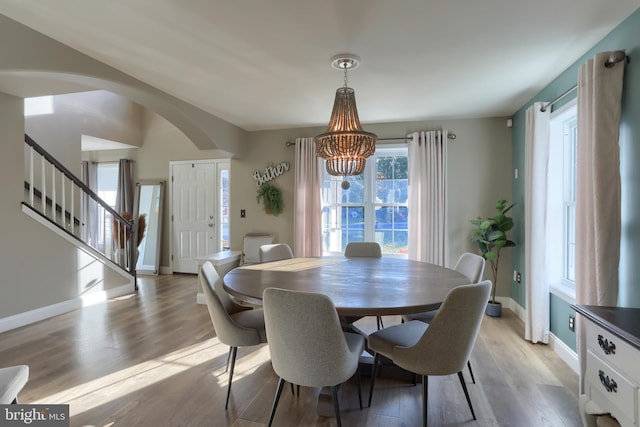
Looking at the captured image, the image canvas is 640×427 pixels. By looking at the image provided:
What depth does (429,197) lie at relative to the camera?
163 inches

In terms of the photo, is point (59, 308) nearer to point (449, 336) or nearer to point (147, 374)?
point (147, 374)

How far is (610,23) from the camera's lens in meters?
1.99

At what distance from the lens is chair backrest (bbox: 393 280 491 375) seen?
1555 mm

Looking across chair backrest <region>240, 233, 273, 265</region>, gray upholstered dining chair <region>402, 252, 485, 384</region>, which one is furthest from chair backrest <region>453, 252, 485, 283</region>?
chair backrest <region>240, 233, 273, 265</region>

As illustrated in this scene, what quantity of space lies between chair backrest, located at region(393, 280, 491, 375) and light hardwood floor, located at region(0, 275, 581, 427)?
475 millimetres

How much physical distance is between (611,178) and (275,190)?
3.69 metres

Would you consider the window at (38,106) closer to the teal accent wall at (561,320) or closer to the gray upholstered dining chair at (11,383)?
the gray upholstered dining chair at (11,383)

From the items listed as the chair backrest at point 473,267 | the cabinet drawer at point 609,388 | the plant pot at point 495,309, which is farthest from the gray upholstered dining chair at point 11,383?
the plant pot at point 495,309

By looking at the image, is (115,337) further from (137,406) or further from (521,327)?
(521,327)

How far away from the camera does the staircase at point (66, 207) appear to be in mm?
3637

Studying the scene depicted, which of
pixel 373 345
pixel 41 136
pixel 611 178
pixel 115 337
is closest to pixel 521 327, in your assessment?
pixel 611 178

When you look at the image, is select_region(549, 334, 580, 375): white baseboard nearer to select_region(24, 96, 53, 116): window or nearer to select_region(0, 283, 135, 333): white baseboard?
select_region(0, 283, 135, 333): white baseboard

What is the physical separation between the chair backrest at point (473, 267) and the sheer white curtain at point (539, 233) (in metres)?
0.83

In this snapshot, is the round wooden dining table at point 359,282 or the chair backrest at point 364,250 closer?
the round wooden dining table at point 359,282
